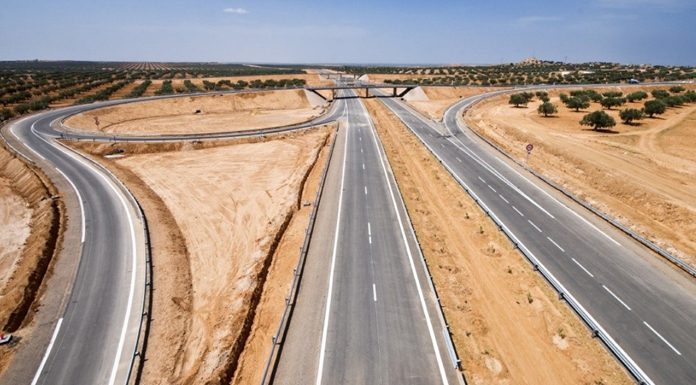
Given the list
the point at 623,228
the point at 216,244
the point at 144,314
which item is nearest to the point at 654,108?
the point at 623,228

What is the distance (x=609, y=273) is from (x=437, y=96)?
10357cm

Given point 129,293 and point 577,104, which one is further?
point 577,104

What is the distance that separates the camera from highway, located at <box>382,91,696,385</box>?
18.1m

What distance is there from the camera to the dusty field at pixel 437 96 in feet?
325

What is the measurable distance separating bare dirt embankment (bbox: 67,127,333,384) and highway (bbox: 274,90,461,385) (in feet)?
6.26

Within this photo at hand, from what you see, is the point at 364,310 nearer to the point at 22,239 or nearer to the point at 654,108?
the point at 22,239

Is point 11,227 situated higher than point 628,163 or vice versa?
point 628,163

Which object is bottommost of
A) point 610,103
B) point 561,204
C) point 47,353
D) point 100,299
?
point 47,353

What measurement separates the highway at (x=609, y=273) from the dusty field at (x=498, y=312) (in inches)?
71.9

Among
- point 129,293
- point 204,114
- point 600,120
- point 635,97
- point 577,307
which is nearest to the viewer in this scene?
point 577,307

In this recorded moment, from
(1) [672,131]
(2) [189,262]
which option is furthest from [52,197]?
(1) [672,131]

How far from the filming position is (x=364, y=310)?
65.6 feet

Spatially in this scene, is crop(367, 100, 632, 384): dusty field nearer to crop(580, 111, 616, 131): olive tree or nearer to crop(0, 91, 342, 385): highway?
crop(0, 91, 342, 385): highway

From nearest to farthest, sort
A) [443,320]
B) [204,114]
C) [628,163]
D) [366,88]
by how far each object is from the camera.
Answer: [443,320] → [628,163] → [204,114] → [366,88]
